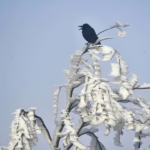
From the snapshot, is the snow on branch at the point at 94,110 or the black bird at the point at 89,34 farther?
the black bird at the point at 89,34

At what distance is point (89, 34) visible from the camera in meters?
1.67

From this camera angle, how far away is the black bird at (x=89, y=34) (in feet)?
5.41

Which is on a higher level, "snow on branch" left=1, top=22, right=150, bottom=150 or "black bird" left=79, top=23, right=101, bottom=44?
"black bird" left=79, top=23, right=101, bottom=44

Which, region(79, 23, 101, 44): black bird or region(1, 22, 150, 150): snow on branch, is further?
region(79, 23, 101, 44): black bird

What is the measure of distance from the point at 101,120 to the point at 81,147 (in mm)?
Result: 239

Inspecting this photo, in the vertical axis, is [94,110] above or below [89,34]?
below

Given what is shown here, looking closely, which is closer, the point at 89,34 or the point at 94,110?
the point at 94,110

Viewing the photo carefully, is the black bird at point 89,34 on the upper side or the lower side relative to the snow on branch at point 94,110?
upper

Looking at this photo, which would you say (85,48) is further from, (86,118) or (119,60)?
(86,118)

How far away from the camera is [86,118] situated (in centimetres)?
114

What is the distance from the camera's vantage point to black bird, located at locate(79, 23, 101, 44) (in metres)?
1.65

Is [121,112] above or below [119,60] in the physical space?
below

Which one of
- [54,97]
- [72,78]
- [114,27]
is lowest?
[54,97]

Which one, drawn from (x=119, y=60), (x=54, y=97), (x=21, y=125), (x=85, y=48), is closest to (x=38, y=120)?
(x=54, y=97)
